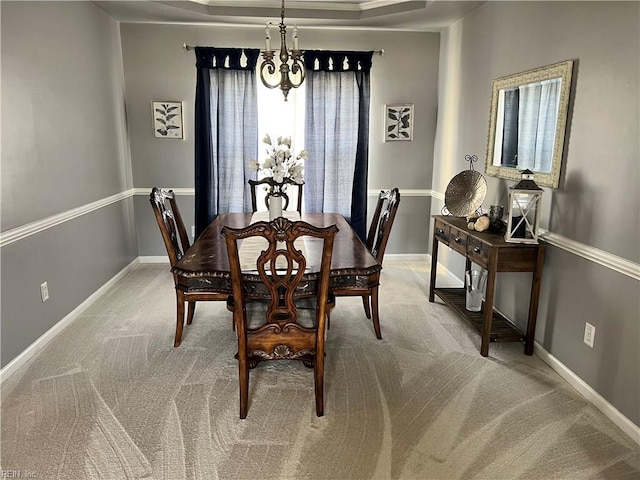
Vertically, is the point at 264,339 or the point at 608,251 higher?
A: the point at 608,251

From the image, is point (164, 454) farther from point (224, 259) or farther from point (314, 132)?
point (314, 132)

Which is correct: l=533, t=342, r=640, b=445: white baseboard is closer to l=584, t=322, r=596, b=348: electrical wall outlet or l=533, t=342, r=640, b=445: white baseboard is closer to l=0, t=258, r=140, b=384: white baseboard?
l=584, t=322, r=596, b=348: electrical wall outlet

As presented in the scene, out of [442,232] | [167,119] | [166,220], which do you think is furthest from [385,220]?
[167,119]

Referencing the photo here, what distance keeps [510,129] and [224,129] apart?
2788mm

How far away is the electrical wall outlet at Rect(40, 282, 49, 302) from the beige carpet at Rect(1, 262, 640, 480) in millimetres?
308

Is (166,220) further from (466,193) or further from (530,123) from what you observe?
(530,123)

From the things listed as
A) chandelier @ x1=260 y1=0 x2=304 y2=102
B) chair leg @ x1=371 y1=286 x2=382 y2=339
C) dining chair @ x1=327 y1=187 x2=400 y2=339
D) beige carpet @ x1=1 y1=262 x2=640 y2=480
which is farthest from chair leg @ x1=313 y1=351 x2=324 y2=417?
chandelier @ x1=260 y1=0 x2=304 y2=102

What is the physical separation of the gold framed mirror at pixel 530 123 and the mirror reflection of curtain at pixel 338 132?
4.99 feet

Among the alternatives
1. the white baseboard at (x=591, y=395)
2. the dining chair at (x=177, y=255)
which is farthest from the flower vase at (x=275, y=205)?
the white baseboard at (x=591, y=395)

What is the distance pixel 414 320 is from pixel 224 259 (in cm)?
165

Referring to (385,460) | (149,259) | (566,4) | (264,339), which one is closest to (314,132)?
(149,259)

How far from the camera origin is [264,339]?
223 centimetres

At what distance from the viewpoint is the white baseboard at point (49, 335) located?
2.65 m

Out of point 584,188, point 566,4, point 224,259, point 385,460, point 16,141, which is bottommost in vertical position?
point 385,460
